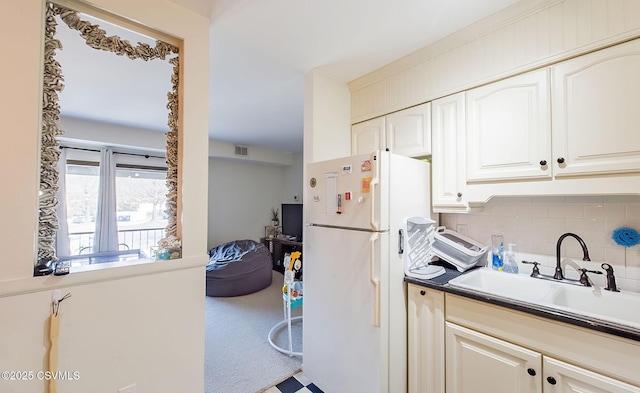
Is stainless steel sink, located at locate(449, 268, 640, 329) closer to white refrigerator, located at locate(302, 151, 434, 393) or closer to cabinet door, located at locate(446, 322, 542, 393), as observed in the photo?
cabinet door, located at locate(446, 322, 542, 393)

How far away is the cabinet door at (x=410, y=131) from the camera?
1.90 m

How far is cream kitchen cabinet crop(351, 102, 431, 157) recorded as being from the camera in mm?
1905

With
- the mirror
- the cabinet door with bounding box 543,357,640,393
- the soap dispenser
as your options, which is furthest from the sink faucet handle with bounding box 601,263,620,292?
the mirror

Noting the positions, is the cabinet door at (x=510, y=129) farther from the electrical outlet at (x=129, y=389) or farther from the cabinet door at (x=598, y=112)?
the electrical outlet at (x=129, y=389)

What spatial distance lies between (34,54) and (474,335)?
246cm

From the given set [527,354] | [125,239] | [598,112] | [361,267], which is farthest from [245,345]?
[598,112]

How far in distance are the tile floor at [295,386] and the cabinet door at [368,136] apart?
1900 millimetres

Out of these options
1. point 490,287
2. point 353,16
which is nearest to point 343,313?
point 490,287

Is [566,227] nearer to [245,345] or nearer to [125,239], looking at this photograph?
[245,345]

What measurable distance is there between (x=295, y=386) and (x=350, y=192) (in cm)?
153

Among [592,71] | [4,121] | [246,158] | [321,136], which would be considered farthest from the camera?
[246,158]

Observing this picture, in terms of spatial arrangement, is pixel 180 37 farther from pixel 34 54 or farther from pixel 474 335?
pixel 474 335

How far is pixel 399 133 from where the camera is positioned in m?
2.06

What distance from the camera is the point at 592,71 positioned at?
4.19 feet
